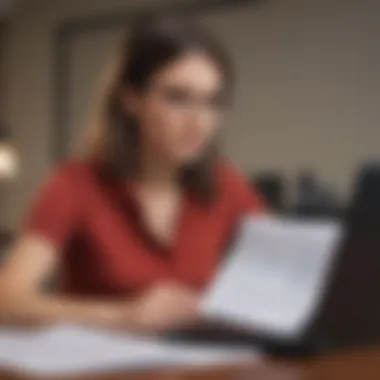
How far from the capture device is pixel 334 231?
0.94 m

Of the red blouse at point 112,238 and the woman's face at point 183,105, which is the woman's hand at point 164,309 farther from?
the woman's face at point 183,105

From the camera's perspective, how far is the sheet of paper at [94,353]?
0.63 meters

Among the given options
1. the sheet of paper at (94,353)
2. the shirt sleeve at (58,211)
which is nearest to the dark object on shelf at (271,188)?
the shirt sleeve at (58,211)

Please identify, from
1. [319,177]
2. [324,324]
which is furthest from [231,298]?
[319,177]

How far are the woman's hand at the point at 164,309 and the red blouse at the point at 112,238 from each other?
0.77 feet

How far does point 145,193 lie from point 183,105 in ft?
0.45

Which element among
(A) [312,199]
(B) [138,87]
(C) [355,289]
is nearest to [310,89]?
(A) [312,199]

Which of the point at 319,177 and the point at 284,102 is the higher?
the point at 284,102

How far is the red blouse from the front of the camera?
1.28 m

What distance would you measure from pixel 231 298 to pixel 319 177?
5.51ft

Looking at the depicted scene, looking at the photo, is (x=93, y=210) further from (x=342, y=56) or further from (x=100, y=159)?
(x=342, y=56)

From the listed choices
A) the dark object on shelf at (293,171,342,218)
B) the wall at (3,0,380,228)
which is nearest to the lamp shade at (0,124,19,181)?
the wall at (3,0,380,228)

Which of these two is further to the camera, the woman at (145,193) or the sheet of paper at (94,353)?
the woman at (145,193)

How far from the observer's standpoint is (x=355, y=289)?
729 millimetres
